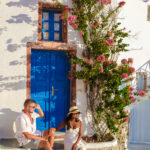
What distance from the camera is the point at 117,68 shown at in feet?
22.0

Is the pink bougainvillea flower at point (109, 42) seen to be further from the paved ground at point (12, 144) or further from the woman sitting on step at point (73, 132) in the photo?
the paved ground at point (12, 144)

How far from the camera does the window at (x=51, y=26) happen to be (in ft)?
22.7

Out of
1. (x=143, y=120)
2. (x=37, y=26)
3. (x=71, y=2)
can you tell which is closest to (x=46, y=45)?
(x=37, y=26)

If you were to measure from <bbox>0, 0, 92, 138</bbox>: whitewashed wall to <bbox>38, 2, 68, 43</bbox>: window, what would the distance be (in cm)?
34

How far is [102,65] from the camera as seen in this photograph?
267 inches

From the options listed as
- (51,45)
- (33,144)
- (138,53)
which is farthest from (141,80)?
(33,144)

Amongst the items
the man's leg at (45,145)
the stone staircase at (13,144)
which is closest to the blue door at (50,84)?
the stone staircase at (13,144)

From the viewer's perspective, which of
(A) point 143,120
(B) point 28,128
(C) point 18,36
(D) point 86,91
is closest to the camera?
(B) point 28,128

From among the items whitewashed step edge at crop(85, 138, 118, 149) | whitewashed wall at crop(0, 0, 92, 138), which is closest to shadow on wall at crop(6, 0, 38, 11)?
whitewashed wall at crop(0, 0, 92, 138)

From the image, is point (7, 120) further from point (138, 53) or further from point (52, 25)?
point (138, 53)

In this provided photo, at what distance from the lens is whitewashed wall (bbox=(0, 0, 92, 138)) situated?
6.42 metres

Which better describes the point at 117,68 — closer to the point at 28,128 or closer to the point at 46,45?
the point at 46,45

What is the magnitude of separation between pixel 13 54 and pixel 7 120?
1.78 m

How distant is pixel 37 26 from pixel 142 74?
425cm
